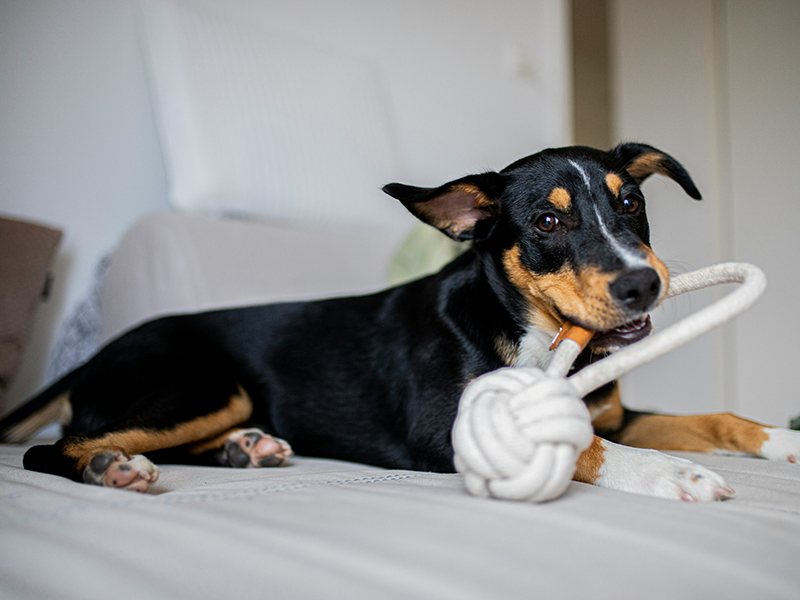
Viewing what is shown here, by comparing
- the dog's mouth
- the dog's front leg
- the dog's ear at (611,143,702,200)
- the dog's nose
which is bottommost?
the dog's front leg

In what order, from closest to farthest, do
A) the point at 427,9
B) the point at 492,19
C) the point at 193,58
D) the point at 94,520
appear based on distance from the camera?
the point at 94,520, the point at 193,58, the point at 427,9, the point at 492,19

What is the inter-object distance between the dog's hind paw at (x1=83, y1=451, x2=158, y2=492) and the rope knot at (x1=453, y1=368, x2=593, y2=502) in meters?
0.62

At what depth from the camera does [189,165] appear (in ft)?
8.70

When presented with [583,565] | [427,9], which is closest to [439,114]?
[427,9]

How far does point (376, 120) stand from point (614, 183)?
2.09 metres

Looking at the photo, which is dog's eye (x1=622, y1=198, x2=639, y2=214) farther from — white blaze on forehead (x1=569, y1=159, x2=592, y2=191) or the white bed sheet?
the white bed sheet

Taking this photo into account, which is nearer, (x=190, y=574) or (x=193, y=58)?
(x=190, y=574)

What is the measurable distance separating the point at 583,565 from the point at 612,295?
63 centimetres

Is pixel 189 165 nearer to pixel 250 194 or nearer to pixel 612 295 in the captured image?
pixel 250 194

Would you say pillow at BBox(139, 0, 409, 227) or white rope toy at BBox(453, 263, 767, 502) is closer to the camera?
white rope toy at BBox(453, 263, 767, 502)

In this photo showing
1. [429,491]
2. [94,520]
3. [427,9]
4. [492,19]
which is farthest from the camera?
[492,19]

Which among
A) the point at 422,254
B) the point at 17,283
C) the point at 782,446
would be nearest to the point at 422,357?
the point at 782,446

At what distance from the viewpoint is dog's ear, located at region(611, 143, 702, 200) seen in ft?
5.37

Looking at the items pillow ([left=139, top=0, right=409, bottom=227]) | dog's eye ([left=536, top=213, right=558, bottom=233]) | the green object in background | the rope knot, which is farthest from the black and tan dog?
pillow ([left=139, top=0, right=409, bottom=227])
